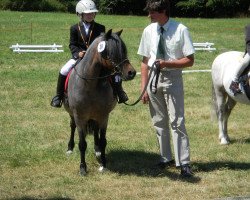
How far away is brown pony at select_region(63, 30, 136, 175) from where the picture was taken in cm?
714

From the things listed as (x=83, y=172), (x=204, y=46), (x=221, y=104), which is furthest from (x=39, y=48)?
(x=83, y=172)

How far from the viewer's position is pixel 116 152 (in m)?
9.21

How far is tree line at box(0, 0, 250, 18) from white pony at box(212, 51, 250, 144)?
39285 mm

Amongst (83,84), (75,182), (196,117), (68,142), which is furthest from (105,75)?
(196,117)

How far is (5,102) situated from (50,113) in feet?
5.15

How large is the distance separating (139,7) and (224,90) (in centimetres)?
4454

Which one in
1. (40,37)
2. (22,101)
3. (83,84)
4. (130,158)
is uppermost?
(83,84)

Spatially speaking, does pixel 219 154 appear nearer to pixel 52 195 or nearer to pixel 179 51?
pixel 179 51

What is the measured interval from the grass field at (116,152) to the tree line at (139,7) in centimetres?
3428

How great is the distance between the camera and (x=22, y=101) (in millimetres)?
13289

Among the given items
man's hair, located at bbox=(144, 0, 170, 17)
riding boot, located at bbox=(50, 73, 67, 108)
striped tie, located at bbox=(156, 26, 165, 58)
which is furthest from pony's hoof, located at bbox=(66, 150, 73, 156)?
man's hair, located at bbox=(144, 0, 170, 17)

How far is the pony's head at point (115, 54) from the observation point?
6.99 m

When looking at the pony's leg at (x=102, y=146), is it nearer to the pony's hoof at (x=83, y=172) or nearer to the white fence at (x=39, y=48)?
the pony's hoof at (x=83, y=172)

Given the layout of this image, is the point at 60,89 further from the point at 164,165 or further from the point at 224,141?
the point at 224,141
